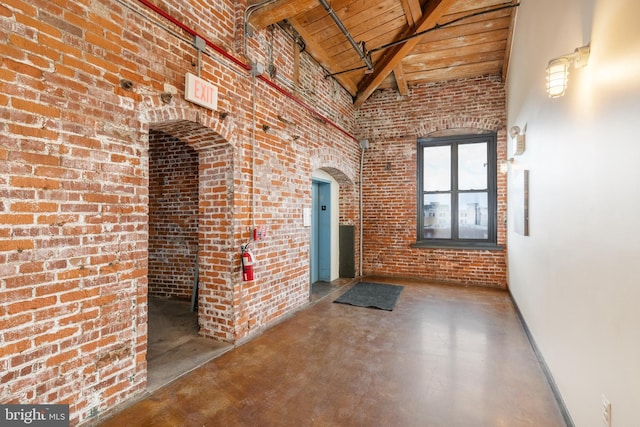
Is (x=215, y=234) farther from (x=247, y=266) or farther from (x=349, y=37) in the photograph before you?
(x=349, y=37)

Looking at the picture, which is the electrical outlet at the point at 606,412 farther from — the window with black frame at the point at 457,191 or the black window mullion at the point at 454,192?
the black window mullion at the point at 454,192

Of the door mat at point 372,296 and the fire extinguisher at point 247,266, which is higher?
the fire extinguisher at point 247,266

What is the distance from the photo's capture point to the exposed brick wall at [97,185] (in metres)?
1.65

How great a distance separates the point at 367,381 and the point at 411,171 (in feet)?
15.7

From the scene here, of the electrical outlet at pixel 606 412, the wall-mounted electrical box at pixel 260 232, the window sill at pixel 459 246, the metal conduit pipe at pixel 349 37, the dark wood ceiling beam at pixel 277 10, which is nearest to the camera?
the electrical outlet at pixel 606 412

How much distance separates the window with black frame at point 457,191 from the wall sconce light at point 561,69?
4513 mm

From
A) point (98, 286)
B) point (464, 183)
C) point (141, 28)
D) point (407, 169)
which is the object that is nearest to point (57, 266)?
point (98, 286)

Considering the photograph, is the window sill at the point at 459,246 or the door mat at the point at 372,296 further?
the window sill at the point at 459,246

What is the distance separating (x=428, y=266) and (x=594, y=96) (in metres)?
5.01

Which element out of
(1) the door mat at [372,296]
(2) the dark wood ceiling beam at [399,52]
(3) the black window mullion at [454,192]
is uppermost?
(2) the dark wood ceiling beam at [399,52]

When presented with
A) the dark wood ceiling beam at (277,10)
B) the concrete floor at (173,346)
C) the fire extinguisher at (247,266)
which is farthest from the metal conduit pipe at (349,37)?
the concrete floor at (173,346)

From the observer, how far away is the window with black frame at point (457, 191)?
239 inches

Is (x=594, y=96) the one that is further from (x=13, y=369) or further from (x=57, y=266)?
(x=13, y=369)

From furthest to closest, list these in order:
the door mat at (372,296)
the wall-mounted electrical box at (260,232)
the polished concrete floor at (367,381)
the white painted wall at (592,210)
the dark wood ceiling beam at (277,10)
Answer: the door mat at (372,296) < the wall-mounted electrical box at (260,232) < the dark wood ceiling beam at (277,10) < the polished concrete floor at (367,381) < the white painted wall at (592,210)
